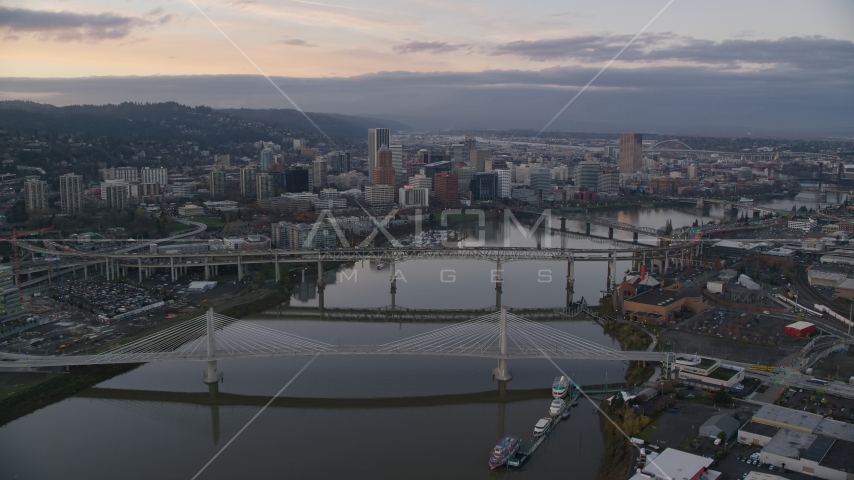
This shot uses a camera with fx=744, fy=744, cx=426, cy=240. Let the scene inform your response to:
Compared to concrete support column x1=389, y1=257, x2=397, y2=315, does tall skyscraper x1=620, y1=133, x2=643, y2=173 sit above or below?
above

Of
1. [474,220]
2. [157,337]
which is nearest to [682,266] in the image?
[474,220]

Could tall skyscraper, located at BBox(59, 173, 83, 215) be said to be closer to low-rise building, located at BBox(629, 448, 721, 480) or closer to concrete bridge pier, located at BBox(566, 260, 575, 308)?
concrete bridge pier, located at BBox(566, 260, 575, 308)

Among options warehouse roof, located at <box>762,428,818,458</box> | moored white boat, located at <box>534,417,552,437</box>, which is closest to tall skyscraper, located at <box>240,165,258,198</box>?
moored white boat, located at <box>534,417,552,437</box>

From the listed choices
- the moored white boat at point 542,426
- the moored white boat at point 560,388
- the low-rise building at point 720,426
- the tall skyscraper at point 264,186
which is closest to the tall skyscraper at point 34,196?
the tall skyscraper at point 264,186

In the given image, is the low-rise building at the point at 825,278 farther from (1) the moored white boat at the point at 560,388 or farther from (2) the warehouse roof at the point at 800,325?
(1) the moored white boat at the point at 560,388

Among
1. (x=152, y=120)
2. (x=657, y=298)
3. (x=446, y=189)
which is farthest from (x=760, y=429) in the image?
(x=152, y=120)

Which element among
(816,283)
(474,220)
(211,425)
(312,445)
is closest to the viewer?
(312,445)

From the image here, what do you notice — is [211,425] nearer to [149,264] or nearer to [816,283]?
[149,264]
